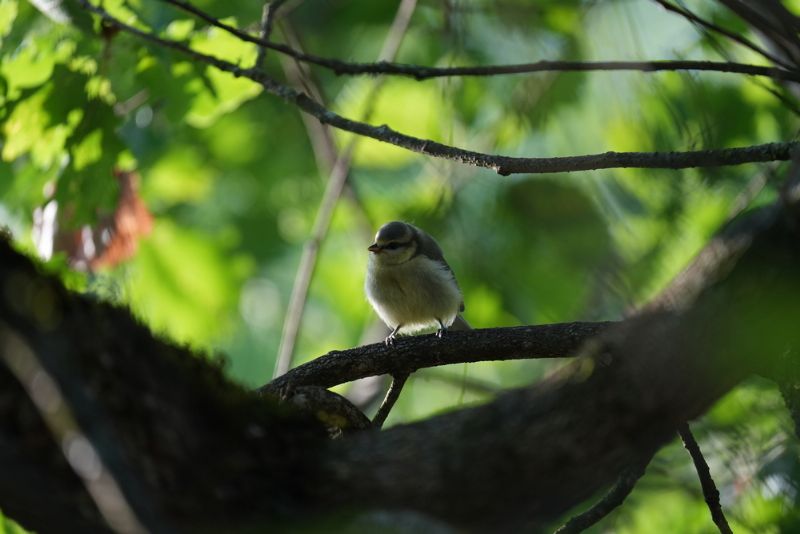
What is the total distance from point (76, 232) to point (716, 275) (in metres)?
3.54

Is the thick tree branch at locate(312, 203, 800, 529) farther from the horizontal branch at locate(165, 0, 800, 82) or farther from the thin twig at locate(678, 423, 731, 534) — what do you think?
the thin twig at locate(678, 423, 731, 534)

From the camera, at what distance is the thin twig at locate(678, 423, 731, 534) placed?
316 centimetres

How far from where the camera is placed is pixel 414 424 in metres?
2.27

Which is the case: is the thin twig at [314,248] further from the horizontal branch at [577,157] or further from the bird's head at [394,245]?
the horizontal branch at [577,157]

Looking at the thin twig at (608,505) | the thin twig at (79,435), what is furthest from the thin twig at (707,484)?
the thin twig at (79,435)

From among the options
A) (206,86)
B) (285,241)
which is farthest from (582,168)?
(285,241)

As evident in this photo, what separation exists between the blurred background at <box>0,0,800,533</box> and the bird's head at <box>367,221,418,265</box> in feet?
1.41

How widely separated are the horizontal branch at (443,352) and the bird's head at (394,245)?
5.72 feet

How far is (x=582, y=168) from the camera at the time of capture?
9.21 ft

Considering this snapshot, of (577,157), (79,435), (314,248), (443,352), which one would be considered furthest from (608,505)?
(314,248)

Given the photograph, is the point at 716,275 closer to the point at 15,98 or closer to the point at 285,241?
the point at 15,98

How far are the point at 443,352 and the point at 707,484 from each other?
1099 mm

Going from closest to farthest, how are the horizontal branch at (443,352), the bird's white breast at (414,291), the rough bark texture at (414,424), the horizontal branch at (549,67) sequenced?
the rough bark texture at (414,424), the horizontal branch at (549,67), the horizontal branch at (443,352), the bird's white breast at (414,291)

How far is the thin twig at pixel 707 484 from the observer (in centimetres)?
316
